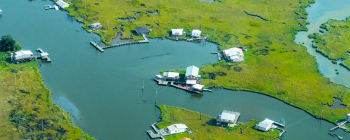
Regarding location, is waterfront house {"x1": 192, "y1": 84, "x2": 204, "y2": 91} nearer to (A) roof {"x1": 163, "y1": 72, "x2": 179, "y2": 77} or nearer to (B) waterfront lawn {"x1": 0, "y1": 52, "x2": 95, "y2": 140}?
(A) roof {"x1": 163, "y1": 72, "x2": 179, "y2": 77}

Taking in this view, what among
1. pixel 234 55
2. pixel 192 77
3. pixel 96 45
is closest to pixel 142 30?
pixel 96 45

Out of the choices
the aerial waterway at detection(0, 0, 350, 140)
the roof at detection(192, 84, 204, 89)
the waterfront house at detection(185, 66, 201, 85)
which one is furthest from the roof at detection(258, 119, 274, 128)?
the waterfront house at detection(185, 66, 201, 85)

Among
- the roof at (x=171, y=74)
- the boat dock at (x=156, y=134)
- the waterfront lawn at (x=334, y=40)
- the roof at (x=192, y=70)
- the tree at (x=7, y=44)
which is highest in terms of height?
the waterfront lawn at (x=334, y=40)

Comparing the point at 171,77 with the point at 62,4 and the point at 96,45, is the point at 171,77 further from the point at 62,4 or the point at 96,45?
the point at 62,4

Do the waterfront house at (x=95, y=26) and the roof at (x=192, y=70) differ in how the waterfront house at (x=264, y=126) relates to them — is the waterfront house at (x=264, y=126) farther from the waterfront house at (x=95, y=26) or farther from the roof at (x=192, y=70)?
the waterfront house at (x=95, y=26)

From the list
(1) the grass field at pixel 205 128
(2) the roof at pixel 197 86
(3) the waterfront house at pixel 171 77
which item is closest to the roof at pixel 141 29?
(3) the waterfront house at pixel 171 77

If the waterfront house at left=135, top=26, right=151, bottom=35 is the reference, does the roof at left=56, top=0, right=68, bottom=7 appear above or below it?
above

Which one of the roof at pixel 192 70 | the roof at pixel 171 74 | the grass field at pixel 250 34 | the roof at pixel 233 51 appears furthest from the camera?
the roof at pixel 233 51
